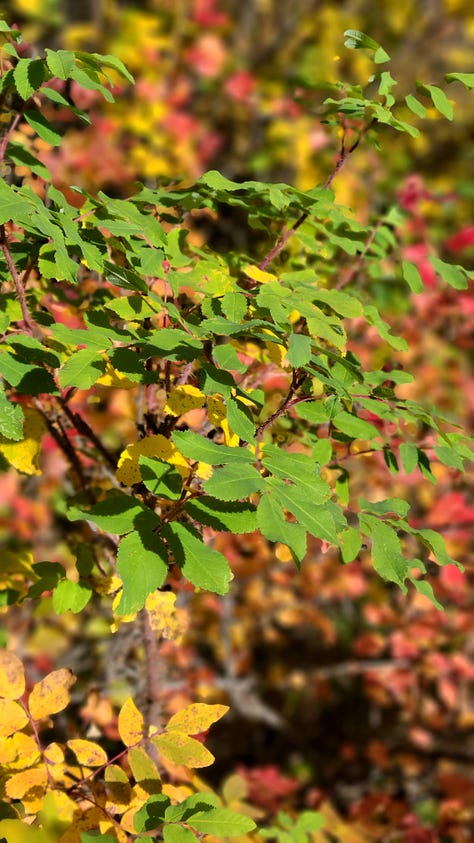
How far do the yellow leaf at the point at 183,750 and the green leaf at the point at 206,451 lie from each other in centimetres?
43

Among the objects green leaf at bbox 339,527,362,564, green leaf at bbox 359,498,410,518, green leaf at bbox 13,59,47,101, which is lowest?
green leaf at bbox 339,527,362,564

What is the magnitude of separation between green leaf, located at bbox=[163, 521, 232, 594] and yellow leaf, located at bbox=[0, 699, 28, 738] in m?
0.41

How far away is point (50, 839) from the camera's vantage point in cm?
93

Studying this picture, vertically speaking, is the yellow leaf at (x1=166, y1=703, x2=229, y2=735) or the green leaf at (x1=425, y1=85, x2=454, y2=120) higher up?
the green leaf at (x1=425, y1=85, x2=454, y2=120)

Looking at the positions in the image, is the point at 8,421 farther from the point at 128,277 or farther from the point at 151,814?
the point at 151,814

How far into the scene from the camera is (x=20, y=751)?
1.01 meters

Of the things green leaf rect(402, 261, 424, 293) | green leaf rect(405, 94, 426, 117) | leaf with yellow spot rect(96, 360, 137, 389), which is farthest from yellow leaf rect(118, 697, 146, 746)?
green leaf rect(405, 94, 426, 117)

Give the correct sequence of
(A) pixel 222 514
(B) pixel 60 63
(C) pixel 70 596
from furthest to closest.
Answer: (C) pixel 70 596
(B) pixel 60 63
(A) pixel 222 514

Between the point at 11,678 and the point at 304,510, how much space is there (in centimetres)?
54

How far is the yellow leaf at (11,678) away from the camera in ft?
3.36

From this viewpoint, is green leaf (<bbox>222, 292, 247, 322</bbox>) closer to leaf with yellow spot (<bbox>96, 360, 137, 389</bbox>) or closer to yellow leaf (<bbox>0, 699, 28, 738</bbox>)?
leaf with yellow spot (<bbox>96, 360, 137, 389</bbox>)

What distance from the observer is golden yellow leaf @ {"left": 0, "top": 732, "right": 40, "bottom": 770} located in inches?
39.8

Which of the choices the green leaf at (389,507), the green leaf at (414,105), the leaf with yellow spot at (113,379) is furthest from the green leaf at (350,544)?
the green leaf at (414,105)

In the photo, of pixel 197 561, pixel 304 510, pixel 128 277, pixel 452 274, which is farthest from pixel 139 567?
pixel 452 274
